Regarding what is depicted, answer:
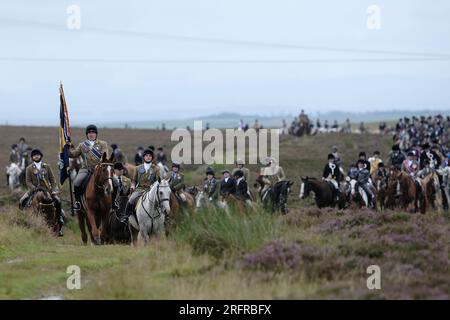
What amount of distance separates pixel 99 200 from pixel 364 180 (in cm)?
1435

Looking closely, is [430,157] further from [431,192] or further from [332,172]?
[332,172]

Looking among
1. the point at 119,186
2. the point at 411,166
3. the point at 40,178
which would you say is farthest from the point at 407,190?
the point at 40,178

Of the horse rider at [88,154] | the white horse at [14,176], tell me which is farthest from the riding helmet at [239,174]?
the white horse at [14,176]

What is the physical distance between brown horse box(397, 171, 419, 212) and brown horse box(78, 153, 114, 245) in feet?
43.4

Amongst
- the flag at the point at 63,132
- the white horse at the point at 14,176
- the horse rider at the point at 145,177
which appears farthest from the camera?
the white horse at the point at 14,176

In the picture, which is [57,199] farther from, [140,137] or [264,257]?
[140,137]

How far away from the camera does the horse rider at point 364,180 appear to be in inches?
1320

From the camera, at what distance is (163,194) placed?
20.5 m

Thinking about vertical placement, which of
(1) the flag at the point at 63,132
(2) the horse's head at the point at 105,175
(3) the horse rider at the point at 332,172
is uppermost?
(1) the flag at the point at 63,132

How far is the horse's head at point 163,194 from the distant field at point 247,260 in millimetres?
1301

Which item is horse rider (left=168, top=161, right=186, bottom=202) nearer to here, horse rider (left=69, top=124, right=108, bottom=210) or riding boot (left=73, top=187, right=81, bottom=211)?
horse rider (left=69, top=124, right=108, bottom=210)

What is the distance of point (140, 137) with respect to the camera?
7538 centimetres

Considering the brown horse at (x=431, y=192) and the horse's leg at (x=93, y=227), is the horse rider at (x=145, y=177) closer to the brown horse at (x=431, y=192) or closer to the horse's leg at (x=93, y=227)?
the horse's leg at (x=93, y=227)

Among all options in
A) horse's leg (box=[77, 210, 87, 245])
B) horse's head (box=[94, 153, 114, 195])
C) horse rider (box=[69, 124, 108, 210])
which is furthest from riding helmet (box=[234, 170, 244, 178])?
horse's head (box=[94, 153, 114, 195])
